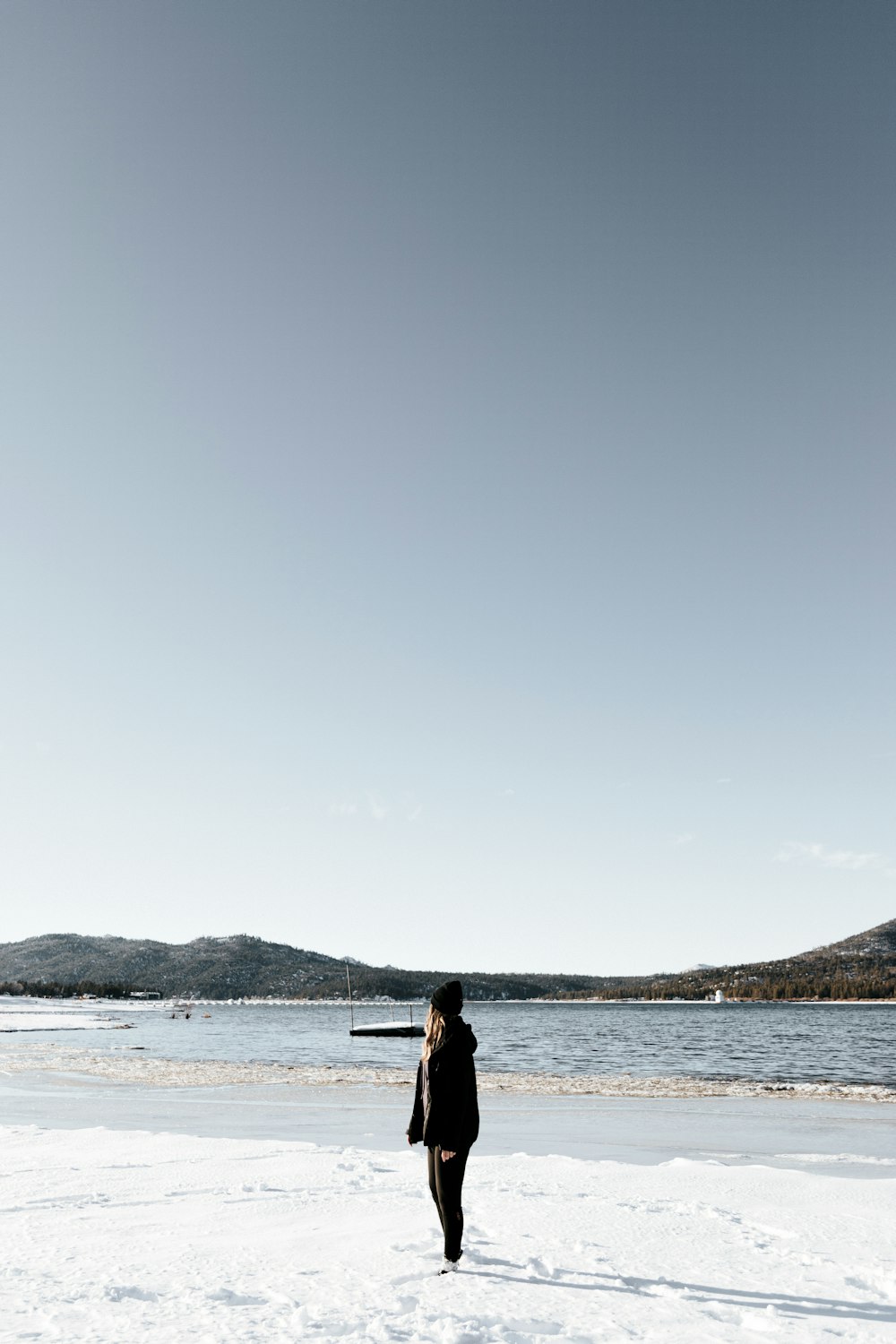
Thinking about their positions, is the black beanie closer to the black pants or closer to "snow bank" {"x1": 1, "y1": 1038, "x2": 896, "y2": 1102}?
the black pants

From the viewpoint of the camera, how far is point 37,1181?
38.2ft

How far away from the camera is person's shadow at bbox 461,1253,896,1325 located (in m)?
6.60

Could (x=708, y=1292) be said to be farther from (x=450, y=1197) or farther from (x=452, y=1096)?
(x=452, y=1096)

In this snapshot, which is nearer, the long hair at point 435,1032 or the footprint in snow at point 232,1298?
the footprint in snow at point 232,1298

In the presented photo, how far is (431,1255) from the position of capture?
26.1ft

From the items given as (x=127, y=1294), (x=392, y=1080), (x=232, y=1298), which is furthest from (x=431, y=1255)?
(x=392, y=1080)

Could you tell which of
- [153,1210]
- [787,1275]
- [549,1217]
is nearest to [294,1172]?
[153,1210]

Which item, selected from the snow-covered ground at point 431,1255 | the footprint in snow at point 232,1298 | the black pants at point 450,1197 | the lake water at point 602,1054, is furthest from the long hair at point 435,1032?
the lake water at point 602,1054

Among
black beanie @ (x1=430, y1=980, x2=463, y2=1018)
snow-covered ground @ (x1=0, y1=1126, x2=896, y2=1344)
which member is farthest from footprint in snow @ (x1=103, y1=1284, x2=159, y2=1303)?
black beanie @ (x1=430, y1=980, x2=463, y2=1018)

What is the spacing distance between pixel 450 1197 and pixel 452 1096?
80 cm

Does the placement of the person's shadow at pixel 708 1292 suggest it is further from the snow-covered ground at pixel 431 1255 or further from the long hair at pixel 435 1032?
Result: the long hair at pixel 435 1032

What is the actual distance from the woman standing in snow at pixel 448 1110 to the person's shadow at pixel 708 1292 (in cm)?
44

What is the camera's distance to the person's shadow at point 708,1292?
21.6 feet

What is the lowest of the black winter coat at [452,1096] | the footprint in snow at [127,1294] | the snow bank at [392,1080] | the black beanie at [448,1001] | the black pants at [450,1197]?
the snow bank at [392,1080]
